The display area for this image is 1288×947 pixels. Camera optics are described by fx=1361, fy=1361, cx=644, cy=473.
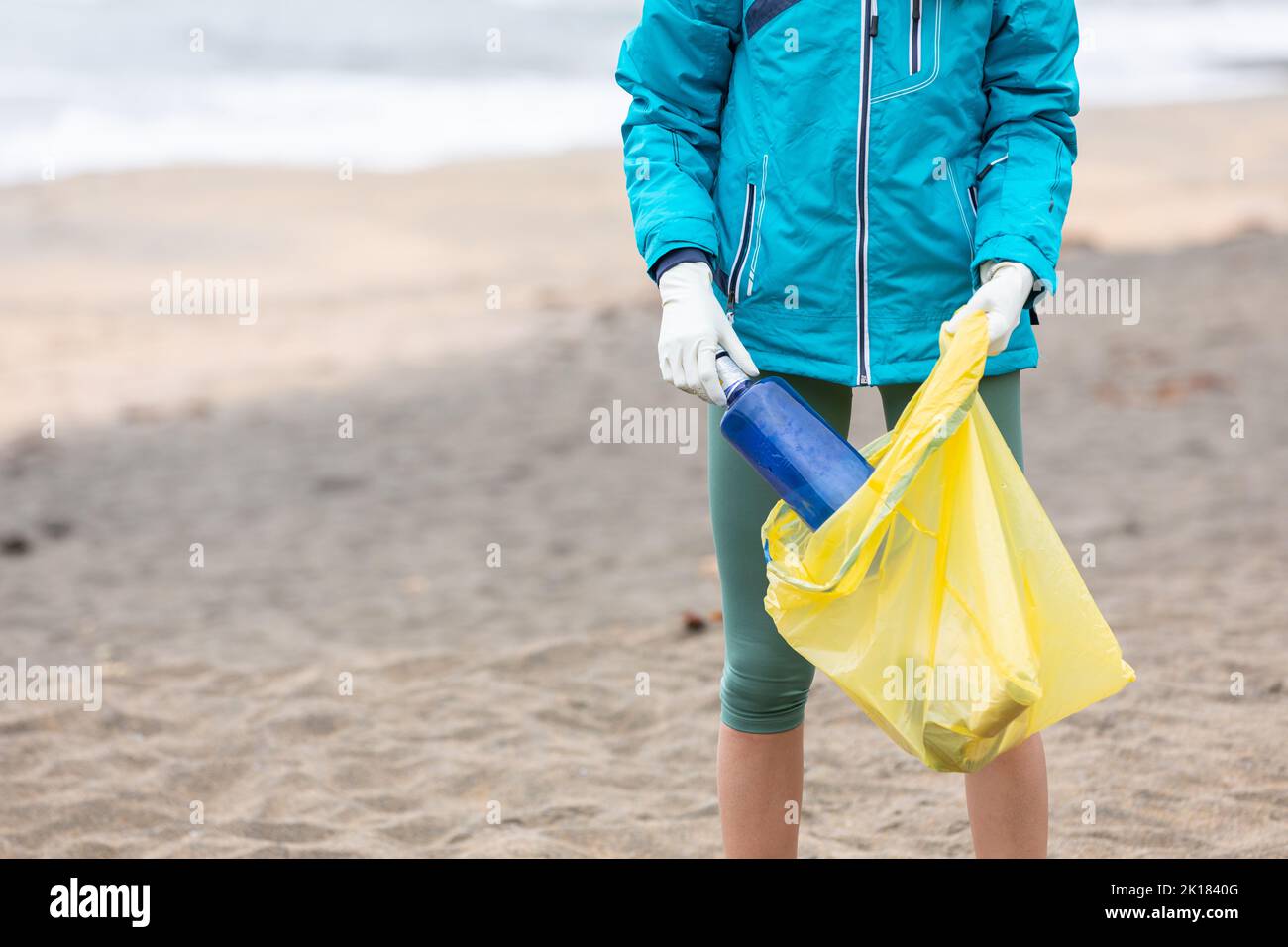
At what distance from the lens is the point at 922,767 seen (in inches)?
128

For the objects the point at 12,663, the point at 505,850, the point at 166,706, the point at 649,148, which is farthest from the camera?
the point at 12,663

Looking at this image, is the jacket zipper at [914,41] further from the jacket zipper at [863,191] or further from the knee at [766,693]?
the knee at [766,693]

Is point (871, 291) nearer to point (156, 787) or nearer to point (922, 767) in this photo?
point (922, 767)

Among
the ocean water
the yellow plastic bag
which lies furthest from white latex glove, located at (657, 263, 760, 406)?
the ocean water

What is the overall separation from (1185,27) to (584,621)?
26.7 m

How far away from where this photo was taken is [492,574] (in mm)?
4996

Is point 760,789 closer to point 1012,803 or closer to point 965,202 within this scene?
point 1012,803

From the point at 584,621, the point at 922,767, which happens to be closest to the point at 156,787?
the point at 584,621

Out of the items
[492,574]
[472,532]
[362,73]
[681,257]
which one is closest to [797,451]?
[681,257]

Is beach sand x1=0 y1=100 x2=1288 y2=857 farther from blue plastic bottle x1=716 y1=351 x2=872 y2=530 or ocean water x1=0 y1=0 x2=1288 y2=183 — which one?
ocean water x1=0 y1=0 x2=1288 y2=183

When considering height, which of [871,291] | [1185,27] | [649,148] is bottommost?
[871,291]

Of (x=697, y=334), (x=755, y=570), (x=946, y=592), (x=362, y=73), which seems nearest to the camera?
(x=946, y=592)

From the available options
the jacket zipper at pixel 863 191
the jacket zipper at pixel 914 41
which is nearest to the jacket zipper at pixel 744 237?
the jacket zipper at pixel 863 191

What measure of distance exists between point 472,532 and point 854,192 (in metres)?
3.72
